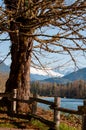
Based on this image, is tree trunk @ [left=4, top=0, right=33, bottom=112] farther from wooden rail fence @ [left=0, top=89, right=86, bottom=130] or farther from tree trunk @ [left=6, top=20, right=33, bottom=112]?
wooden rail fence @ [left=0, top=89, right=86, bottom=130]

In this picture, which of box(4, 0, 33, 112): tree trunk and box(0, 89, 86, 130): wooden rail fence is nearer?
box(0, 89, 86, 130): wooden rail fence

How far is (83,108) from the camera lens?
12.8m

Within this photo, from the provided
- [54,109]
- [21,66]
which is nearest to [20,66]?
[21,66]

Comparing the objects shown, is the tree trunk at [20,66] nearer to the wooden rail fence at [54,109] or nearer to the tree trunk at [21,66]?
the tree trunk at [21,66]

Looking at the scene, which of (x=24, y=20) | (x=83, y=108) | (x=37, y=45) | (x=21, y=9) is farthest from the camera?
(x=37, y=45)

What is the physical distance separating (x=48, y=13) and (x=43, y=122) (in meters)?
5.07

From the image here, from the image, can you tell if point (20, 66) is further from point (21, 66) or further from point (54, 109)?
point (54, 109)

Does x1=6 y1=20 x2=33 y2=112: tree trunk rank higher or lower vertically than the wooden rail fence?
higher

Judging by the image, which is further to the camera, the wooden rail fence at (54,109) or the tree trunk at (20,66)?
the tree trunk at (20,66)

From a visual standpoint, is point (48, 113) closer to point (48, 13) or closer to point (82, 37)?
point (82, 37)

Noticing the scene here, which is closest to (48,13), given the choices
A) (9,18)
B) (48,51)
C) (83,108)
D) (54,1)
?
(54,1)

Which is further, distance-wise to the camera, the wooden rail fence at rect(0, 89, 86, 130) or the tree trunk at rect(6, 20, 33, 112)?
the tree trunk at rect(6, 20, 33, 112)

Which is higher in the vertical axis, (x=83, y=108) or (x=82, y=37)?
(x=82, y=37)

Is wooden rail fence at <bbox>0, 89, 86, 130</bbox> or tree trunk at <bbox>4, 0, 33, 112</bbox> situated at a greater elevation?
tree trunk at <bbox>4, 0, 33, 112</bbox>
